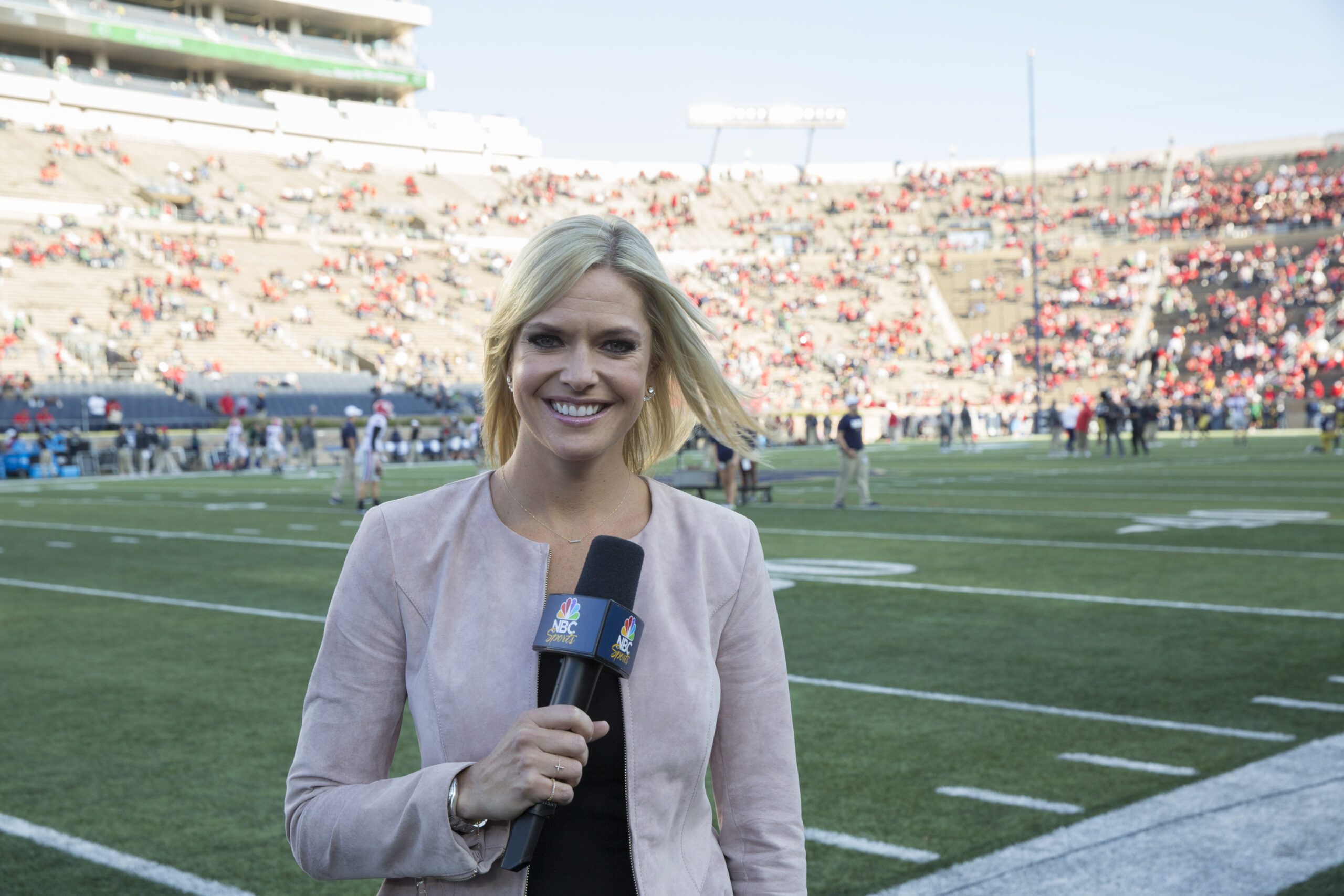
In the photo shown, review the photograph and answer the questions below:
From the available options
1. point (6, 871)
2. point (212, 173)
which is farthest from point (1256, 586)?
point (212, 173)

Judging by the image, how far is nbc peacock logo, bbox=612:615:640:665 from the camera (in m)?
1.85

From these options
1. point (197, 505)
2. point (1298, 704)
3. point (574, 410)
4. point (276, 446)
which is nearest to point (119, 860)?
point (574, 410)

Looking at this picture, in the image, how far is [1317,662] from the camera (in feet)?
25.3

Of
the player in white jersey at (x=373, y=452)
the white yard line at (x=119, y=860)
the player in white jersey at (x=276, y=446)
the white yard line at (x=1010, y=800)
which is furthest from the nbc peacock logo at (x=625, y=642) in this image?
the player in white jersey at (x=276, y=446)

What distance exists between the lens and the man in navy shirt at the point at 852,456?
18.5m

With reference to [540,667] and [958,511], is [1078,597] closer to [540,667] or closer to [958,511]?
[958,511]

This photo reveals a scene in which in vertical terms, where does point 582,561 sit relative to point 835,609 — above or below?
above

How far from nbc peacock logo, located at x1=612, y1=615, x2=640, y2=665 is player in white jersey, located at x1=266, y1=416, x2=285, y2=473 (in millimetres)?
32925

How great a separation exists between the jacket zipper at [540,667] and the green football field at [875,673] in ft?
8.93

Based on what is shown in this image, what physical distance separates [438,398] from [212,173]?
70.9 ft

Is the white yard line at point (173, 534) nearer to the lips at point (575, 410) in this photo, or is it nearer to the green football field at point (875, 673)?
the green football field at point (875, 673)

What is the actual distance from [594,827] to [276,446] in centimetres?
3366

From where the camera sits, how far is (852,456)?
19.0 meters

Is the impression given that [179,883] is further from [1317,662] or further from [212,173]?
[212,173]
